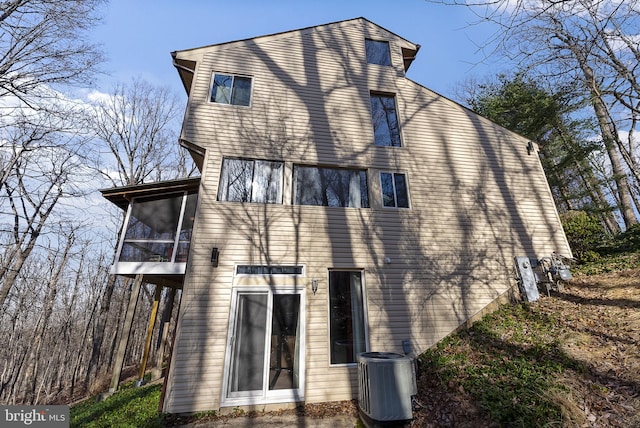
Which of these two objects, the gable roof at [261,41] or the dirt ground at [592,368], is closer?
the dirt ground at [592,368]

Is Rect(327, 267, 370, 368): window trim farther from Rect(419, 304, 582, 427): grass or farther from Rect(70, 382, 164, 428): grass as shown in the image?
Rect(70, 382, 164, 428): grass

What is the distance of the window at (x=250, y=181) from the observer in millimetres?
6758

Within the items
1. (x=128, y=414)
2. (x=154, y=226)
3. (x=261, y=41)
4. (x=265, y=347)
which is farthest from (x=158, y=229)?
(x=261, y=41)

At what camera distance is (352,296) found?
6.44 m

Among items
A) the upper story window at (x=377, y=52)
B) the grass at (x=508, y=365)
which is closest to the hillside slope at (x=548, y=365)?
the grass at (x=508, y=365)

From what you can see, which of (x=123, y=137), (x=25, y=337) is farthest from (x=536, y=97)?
(x=25, y=337)

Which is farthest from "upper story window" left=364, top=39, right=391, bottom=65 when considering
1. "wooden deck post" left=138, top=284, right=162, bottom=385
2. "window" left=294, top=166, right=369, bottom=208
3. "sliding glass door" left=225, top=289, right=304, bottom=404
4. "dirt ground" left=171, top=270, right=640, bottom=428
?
"wooden deck post" left=138, top=284, right=162, bottom=385

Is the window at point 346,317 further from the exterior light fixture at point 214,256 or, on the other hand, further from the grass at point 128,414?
the grass at point 128,414

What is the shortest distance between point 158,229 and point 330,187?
531 centimetres

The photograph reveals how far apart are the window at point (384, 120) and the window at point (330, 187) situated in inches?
59.8

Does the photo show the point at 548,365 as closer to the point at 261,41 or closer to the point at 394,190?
the point at 394,190

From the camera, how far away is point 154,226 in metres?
8.01

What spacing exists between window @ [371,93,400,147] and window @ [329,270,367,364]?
162 inches

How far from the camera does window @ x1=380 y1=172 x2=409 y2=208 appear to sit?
7477 millimetres
